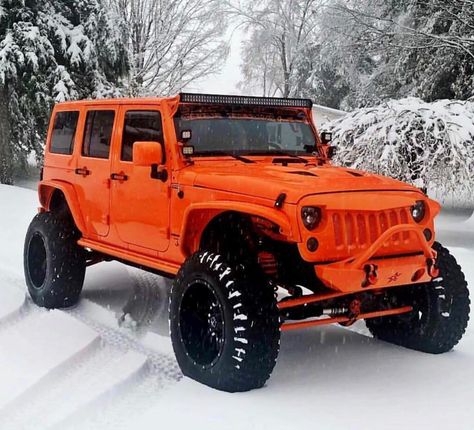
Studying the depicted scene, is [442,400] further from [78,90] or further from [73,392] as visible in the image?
[78,90]

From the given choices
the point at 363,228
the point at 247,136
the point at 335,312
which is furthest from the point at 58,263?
the point at 363,228

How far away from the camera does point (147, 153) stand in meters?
4.86

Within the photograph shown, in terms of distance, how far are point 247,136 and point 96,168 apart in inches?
54.8

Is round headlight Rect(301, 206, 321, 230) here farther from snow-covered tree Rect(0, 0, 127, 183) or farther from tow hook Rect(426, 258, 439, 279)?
snow-covered tree Rect(0, 0, 127, 183)

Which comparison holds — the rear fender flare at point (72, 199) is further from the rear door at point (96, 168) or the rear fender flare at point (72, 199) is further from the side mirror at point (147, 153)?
the side mirror at point (147, 153)

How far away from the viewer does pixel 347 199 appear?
13.6 feet

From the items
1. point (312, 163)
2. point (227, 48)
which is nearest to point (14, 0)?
point (227, 48)

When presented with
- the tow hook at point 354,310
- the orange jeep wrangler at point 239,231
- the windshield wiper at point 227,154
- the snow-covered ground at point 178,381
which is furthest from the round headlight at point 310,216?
the windshield wiper at point 227,154

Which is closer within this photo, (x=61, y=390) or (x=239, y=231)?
(x=61, y=390)

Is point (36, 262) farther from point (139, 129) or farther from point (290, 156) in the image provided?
point (290, 156)

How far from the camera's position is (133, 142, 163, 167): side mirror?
4836mm

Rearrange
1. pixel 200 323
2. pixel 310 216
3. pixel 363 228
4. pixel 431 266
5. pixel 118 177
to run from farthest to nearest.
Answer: pixel 118 177 < pixel 200 323 < pixel 431 266 < pixel 363 228 < pixel 310 216

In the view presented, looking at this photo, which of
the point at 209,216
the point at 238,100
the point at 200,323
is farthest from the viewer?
the point at 238,100

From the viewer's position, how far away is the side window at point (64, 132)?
6.48m
